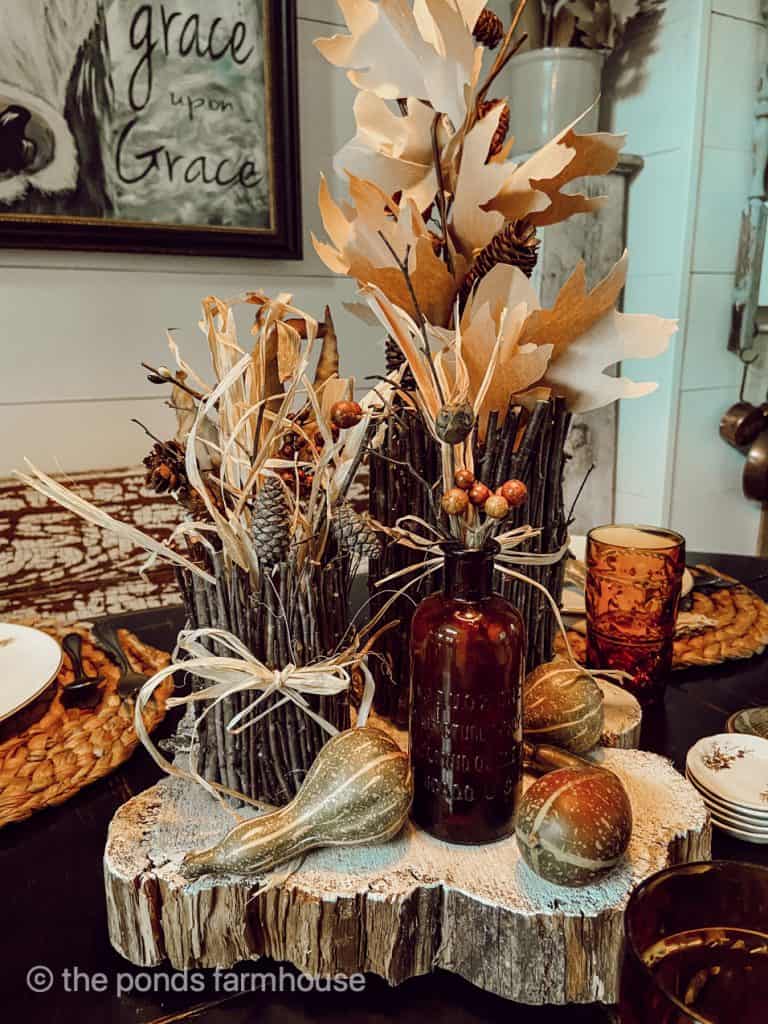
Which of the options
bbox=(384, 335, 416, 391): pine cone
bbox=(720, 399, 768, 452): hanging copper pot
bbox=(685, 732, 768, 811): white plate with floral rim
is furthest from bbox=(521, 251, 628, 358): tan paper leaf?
bbox=(720, 399, 768, 452): hanging copper pot

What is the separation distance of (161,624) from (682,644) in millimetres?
643

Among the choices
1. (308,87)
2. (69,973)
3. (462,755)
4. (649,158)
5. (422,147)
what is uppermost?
(308,87)

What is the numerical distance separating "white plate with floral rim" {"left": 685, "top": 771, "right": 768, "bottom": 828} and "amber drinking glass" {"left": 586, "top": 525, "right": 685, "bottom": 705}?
16cm

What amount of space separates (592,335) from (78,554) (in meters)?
1.30

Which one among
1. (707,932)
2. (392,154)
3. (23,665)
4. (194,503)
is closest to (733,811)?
Answer: (707,932)

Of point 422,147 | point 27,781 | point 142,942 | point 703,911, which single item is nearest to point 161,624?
point 27,781

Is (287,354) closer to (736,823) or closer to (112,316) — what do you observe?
(736,823)

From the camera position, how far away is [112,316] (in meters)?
1.62

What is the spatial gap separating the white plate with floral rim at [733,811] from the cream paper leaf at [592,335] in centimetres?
31

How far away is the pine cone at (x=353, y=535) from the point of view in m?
0.53

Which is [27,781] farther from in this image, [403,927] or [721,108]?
[721,108]

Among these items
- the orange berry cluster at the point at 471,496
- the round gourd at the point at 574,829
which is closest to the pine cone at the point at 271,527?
the orange berry cluster at the point at 471,496

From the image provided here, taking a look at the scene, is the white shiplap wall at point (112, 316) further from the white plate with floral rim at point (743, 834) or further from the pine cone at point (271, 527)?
the white plate with floral rim at point (743, 834)

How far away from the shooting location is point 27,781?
0.67 metres
